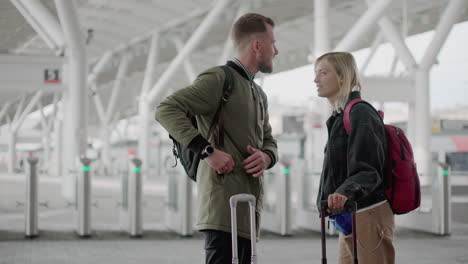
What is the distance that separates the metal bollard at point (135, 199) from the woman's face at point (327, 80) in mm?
6318

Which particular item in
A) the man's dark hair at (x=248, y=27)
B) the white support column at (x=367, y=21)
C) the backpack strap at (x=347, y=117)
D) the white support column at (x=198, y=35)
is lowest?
the backpack strap at (x=347, y=117)

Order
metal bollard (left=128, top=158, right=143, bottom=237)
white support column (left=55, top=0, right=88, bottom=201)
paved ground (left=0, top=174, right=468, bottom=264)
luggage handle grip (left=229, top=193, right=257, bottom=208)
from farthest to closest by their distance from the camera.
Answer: white support column (left=55, top=0, right=88, bottom=201) < metal bollard (left=128, top=158, right=143, bottom=237) < paved ground (left=0, top=174, right=468, bottom=264) < luggage handle grip (left=229, top=193, right=257, bottom=208)

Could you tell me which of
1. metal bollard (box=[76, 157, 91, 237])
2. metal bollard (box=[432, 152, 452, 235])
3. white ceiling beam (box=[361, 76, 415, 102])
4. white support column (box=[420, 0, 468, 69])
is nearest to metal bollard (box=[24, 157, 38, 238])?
metal bollard (box=[76, 157, 91, 237])

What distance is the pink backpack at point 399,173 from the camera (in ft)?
9.89

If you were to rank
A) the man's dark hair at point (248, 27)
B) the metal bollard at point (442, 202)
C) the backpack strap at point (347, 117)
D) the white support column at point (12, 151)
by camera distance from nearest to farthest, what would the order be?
the man's dark hair at point (248, 27)
the backpack strap at point (347, 117)
the metal bollard at point (442, 202)
the white support column at point (12, 151)

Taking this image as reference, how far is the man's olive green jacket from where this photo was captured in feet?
8.87

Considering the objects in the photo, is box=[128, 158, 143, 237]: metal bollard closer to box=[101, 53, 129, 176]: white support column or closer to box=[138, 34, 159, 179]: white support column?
box=[138, 34, 159, 179]: white support column

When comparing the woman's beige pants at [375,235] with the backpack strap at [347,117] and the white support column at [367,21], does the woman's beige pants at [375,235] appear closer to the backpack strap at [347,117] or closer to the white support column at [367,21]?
the backpack strap at [347,117]

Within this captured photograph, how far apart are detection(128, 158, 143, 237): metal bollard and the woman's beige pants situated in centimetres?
623

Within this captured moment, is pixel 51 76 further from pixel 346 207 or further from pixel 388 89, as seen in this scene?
pixel 346 207

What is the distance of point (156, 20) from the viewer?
26594mm

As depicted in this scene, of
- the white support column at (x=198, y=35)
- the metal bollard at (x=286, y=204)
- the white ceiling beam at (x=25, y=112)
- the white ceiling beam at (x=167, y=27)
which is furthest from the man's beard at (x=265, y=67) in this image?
the white ceiling beam at (x=25, y=112)

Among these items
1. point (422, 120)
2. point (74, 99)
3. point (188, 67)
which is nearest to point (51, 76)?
point (74, 99)

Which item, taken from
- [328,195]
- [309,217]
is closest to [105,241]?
[309,217]
